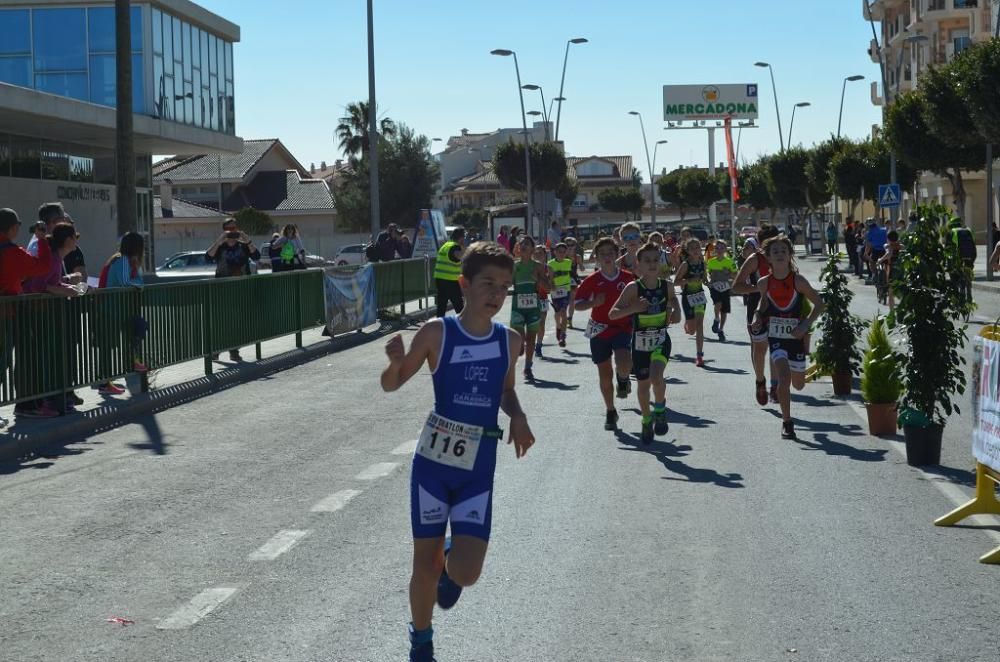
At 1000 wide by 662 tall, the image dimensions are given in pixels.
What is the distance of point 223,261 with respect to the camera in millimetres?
20281

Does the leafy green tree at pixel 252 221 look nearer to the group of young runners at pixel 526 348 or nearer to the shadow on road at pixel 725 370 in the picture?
the group of young runners at pixel 526 348

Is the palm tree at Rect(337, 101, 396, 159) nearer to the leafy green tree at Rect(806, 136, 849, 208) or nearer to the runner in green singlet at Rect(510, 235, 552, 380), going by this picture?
the leafy green tree at Rect(806, 136, 849, 208)

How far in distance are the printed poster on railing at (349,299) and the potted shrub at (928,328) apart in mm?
13629

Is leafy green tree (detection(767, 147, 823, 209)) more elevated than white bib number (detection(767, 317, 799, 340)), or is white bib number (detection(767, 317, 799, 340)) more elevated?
leafy green tree (detection(767, 147, 823, 209))

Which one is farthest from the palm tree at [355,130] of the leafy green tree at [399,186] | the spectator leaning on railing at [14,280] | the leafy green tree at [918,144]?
the spectator leaning on railing at [14,280]

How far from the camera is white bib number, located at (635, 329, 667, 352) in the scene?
38.1ft

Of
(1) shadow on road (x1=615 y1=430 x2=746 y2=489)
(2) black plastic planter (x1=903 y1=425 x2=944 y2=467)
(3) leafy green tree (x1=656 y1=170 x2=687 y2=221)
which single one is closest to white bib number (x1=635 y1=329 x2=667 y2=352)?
(1) shadow on road (x1=615 y1=430 x2=746 y2=489)

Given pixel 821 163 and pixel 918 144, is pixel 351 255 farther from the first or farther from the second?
pixel 821 163

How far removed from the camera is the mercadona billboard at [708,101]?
114 m

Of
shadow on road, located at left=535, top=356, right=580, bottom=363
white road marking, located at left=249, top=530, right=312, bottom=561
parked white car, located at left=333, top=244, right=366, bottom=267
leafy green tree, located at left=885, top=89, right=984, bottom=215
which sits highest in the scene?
leafy green tree, located at left=885, top=89, right=984, bottom=215

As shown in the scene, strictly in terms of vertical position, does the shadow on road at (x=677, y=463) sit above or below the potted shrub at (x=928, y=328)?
below

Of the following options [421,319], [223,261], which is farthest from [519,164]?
[223,261]

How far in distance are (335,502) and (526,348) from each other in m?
8.40

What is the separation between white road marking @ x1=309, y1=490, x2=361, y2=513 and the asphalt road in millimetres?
28
